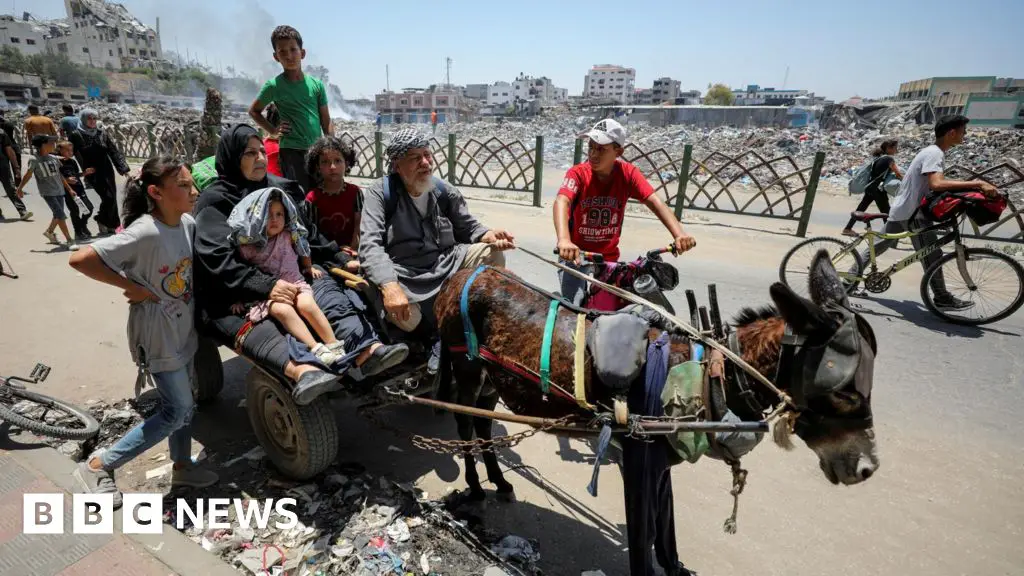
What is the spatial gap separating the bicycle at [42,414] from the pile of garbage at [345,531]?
0.53 ft

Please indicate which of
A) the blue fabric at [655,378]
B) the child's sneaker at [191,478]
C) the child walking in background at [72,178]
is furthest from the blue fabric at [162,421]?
the child walking in background at [72,178]

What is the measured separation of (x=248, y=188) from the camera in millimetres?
3211

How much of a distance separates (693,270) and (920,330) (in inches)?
106

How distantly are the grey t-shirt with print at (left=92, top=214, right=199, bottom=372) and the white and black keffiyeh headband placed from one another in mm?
1241

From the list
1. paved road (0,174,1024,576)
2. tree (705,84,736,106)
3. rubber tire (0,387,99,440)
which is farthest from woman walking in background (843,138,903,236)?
tree (705,84,736,106)

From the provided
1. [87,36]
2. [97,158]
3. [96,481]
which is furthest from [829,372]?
[87,36]

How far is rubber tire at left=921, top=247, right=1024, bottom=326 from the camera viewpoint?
17.5 ft

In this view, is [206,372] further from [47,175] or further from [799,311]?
[47,175]

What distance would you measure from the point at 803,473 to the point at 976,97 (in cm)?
4146

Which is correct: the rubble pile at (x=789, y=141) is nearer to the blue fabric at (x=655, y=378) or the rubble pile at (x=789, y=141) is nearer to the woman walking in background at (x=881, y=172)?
the woman walking in background at (x=881, y=172)

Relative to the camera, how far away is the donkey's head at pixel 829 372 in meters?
1.71

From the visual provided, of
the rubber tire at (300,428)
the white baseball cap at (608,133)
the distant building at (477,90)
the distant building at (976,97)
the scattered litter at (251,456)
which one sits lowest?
the scattered litter at (251,456)

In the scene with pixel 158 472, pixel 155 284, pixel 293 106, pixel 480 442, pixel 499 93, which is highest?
pixel 499 93

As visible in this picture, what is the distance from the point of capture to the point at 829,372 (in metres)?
1.71
